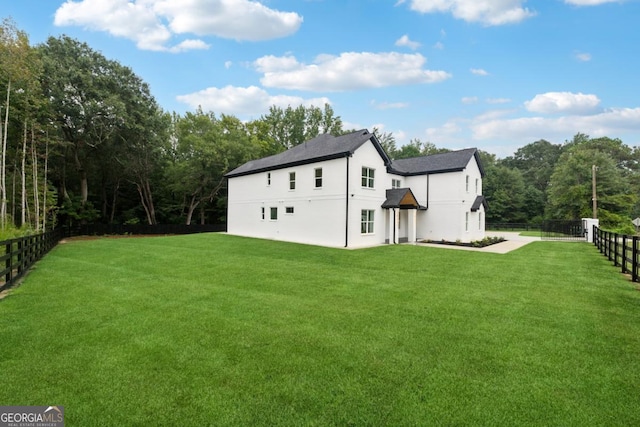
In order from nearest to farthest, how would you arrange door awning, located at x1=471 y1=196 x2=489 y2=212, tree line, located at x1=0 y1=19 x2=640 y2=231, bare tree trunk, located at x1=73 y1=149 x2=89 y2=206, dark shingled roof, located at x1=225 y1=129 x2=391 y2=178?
dark shingled roof, located at x1=225 y1=129 x2=391 y2=178, tree line, located at x1=0 y1=19 x2=640 y2=231, door awning, located at x1=471 y1=196 x2=489 y2=212, bare tree trunk, located at x1=73 y1=149 x2=89 y2=206

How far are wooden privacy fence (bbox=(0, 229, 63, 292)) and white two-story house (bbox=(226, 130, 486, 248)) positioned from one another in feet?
37.3

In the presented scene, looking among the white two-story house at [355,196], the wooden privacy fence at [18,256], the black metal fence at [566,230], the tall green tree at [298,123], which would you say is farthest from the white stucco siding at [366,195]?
the tall green tree at [298,123]

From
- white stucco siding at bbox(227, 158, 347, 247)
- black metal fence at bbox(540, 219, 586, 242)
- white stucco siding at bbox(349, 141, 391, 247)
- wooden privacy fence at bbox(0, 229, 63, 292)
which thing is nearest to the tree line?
wooden privacy fence at bbox(0, 229, 63, 292)

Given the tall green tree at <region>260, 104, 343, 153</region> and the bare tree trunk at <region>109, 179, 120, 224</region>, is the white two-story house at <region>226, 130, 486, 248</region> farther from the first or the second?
the tall green tree at <region>260, 104, 343, 153</region>

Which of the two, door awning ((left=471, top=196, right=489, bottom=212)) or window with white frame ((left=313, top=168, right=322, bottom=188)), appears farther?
door awning ((left=471, top=196, right=489, bottom=212))

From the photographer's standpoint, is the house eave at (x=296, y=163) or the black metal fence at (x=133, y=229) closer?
the house eave at (x=296, y=163)

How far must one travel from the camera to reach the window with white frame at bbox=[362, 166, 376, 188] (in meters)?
17.1

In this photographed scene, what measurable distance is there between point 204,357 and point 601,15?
1834 centimetres

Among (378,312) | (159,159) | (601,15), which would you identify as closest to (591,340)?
(378,312)

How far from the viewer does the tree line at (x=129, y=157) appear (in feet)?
63.2

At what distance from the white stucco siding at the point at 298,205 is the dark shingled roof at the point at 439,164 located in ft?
16.3

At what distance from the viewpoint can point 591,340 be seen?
4.45 m

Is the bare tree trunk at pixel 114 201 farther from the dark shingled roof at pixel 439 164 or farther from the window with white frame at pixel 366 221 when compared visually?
the dark shingled roof at pixel 439 164

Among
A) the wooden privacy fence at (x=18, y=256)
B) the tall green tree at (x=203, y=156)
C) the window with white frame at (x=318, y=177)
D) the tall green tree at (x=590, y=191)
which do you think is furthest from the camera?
the tall green tree at (x=203, y=156)
